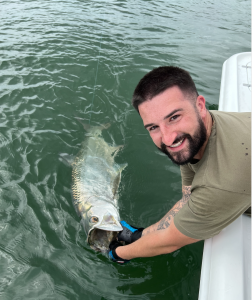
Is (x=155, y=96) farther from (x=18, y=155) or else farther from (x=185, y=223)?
(x=18, y=155)

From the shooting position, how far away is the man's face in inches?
83.9

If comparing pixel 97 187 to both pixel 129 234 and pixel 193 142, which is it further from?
pixel 193 142

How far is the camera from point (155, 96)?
2172 millimetres

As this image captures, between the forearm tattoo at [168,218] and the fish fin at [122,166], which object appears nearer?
the forearm tattoo at [168,218]

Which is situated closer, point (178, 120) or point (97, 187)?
point (178, 120)

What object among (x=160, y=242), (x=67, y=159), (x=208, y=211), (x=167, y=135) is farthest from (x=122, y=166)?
(x=208, y=211)

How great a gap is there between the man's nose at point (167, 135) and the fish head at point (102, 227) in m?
1.46

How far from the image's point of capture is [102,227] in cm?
312

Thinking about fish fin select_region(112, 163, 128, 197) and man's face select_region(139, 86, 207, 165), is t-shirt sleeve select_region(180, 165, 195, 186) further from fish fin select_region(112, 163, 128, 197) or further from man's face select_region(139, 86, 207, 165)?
fish fin select_region(112, 163, 128, 197)

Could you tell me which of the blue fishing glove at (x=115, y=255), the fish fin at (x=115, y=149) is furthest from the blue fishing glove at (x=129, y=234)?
the fish fin at (x=115, y=149)

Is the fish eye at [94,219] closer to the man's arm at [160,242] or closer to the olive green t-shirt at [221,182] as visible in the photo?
the man's arm at [160,242]

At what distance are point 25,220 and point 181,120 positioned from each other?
2714 mm

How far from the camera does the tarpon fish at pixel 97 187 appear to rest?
3250 millimetres

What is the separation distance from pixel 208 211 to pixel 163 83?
114 cm
